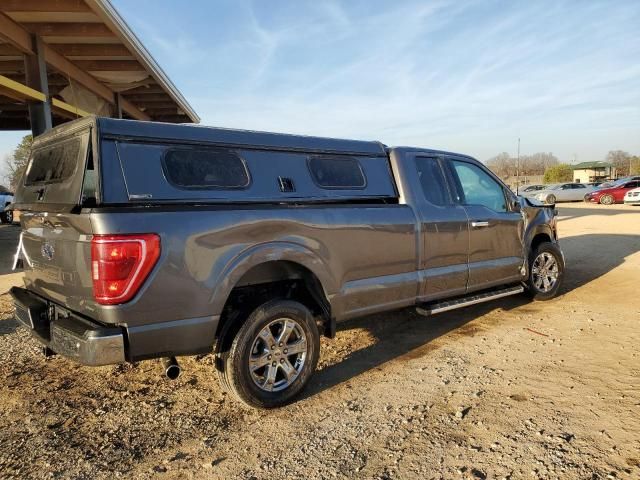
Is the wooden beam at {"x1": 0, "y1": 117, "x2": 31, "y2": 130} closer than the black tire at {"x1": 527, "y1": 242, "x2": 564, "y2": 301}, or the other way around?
the black tire at {"x1": 527, "y1": 242, "x2": 564, "y2": 301}

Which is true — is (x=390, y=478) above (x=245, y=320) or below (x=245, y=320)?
below

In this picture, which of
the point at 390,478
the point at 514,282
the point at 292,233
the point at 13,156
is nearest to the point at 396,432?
the point at 390,478

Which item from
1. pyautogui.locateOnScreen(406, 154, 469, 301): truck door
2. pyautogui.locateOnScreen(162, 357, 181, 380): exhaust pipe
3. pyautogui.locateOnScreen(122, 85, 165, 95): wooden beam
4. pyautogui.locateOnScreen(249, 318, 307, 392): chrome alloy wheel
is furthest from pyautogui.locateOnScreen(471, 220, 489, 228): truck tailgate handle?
pyautogui.locateOnScreen(122, 85, 165, 95): wooden beam

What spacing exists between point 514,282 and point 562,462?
3404 mm

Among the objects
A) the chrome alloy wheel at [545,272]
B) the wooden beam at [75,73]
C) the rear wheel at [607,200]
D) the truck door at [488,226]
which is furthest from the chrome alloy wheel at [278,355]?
the rear wheel at [607,200]

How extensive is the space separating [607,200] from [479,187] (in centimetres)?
2760

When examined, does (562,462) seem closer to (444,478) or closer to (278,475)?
(444,478)

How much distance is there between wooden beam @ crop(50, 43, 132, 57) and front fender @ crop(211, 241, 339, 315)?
9442 millimetres

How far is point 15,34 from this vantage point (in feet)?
30.0

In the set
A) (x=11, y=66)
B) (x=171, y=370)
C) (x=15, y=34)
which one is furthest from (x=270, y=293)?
(x=11, y=66)

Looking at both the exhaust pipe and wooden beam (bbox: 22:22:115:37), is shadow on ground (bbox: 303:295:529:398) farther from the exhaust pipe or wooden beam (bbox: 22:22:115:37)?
wooden beam (bbox: 22:22:115:37)

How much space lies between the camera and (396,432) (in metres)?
3.16

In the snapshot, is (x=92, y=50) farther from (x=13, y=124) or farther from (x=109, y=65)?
(x=13, y=124)

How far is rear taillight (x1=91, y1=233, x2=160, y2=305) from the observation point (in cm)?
279
